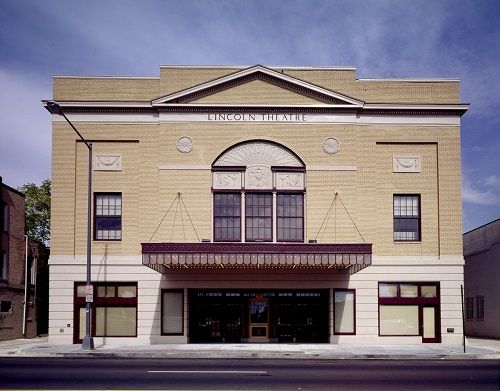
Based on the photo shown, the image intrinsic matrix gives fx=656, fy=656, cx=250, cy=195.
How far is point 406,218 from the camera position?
32312mm

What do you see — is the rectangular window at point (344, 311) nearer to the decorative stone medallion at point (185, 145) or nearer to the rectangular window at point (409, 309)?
the rectangular window at point (409, 309)

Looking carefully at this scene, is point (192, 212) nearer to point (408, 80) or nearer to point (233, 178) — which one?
point (233, 178)

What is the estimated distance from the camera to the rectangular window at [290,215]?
3173 cm

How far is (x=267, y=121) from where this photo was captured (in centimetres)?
3234

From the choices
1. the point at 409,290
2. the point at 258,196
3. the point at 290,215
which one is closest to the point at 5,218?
the point at 258,196

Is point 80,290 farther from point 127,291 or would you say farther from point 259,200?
point 259,200

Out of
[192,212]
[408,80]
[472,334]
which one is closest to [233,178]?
[192,212]

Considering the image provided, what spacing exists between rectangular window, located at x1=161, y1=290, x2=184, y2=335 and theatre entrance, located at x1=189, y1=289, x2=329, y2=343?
1.71 ft

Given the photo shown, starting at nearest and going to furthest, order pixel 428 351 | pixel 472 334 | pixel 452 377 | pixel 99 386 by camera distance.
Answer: pixel 99 386
pixel 452 377
pixel 428 351
pixel 472 334

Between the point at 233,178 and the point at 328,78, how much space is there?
273 inches

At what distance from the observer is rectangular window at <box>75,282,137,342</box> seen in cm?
3144

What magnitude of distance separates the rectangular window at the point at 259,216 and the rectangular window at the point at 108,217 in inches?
247

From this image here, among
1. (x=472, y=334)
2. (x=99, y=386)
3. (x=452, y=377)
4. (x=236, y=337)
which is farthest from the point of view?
(x=472, y=334)

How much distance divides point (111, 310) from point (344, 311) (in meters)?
11.2
